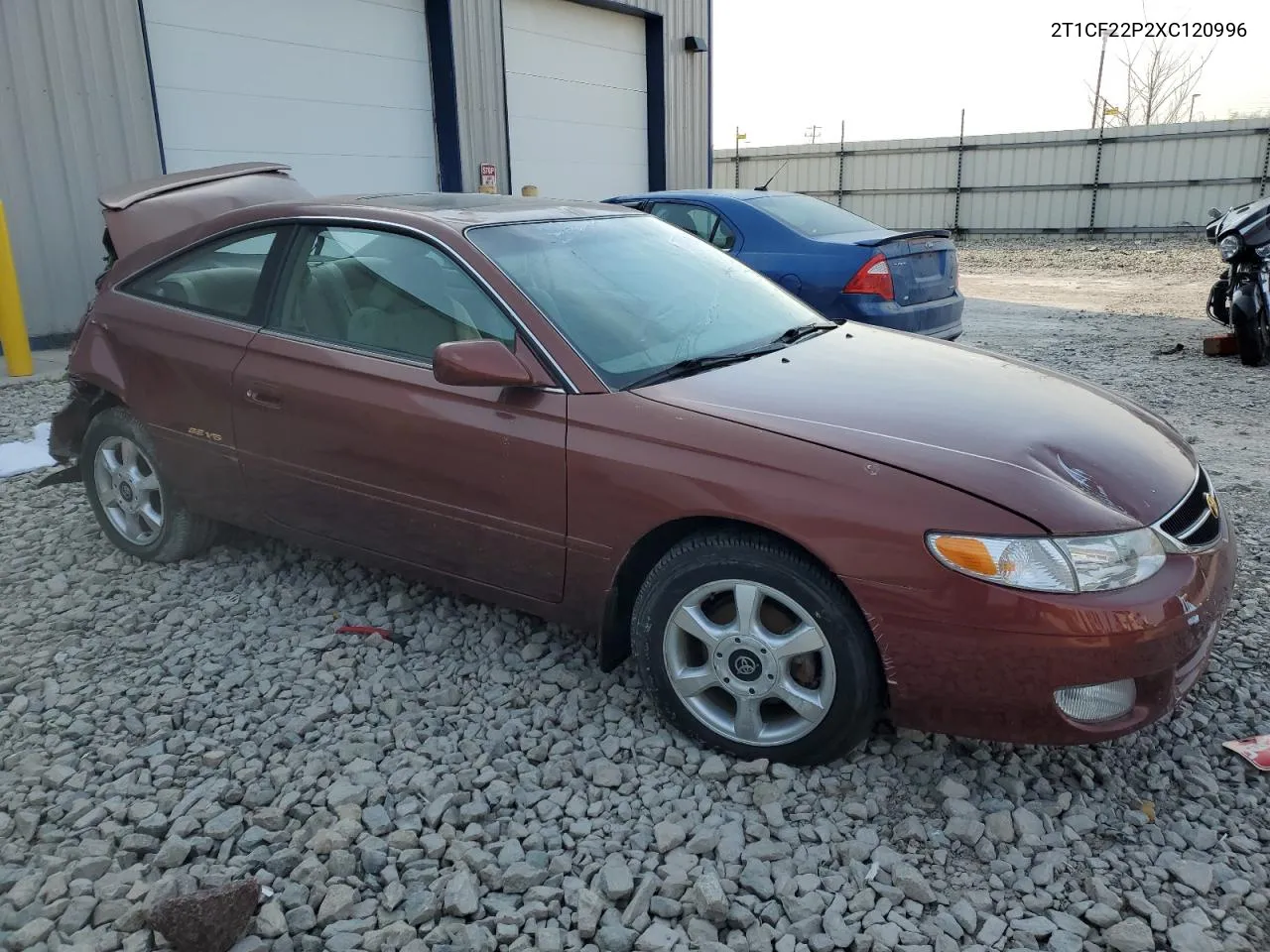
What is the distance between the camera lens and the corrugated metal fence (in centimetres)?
2067

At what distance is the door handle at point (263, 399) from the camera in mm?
3500

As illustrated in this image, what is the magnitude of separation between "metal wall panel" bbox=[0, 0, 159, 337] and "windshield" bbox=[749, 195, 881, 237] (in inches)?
217

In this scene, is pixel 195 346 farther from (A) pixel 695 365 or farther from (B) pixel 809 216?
(B) pixel 809 216

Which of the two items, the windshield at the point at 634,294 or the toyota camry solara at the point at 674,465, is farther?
the windshield at the point at 634,294

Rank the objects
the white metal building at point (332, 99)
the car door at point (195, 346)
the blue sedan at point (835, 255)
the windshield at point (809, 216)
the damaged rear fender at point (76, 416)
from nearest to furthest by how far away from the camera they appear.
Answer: the car door at point (195, 346) < the damaged rear fender at point (76, 416) < the blue sedan at point (835, 255) < the windshield at point (809, 216) < the white metal building at point (332, 99)

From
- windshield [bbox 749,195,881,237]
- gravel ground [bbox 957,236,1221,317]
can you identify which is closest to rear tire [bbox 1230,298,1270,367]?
windshield [bbox 749,195,881,237]

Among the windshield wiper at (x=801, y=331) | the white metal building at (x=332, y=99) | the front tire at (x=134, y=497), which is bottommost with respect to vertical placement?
the front tire at (x=134, y=497)

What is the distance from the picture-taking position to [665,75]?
14.7 meters

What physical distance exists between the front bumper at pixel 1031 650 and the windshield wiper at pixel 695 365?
2.89 feet

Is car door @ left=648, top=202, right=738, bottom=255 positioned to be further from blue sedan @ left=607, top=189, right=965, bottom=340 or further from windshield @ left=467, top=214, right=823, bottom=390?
windshield @ left=467, top=214, right=823, bottom=390

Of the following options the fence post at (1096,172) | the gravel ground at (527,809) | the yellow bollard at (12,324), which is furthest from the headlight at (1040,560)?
the fence post at (1096,172)

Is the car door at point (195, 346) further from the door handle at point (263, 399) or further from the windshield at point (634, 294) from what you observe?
the windshield at point (634, 294)

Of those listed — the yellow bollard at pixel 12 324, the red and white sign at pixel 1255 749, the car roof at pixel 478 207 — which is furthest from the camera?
the yellow bollard at pixel 12 324

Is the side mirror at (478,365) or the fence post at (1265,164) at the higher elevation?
the fence post at (1265,164)
